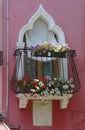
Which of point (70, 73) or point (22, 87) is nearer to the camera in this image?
point (22, 87)

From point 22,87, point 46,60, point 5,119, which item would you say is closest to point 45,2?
point 46,60

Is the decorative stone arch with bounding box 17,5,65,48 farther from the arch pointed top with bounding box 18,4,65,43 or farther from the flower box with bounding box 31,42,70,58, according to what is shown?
the flower box with bounding box 31,42,70,58

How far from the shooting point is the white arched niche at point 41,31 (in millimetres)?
9336

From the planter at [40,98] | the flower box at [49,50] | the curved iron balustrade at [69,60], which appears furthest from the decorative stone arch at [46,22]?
the planter at [40,98]

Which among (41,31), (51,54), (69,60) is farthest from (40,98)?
(41,31)

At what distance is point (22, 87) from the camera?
8750 millimetres

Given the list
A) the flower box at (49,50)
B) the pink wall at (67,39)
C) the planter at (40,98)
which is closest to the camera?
the planter at (40,98)

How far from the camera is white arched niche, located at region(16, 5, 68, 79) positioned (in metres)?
9.34

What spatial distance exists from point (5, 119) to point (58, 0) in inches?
115

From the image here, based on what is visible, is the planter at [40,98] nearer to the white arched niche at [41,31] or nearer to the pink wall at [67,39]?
the pink wall at [67,39]

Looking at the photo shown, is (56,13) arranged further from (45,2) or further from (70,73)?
(70,73)

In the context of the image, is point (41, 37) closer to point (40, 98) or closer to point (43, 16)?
point (43, 16)

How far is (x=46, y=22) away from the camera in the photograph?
9570 millimetres

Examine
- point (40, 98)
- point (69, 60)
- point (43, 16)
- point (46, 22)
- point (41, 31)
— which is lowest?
point (40, 98)
